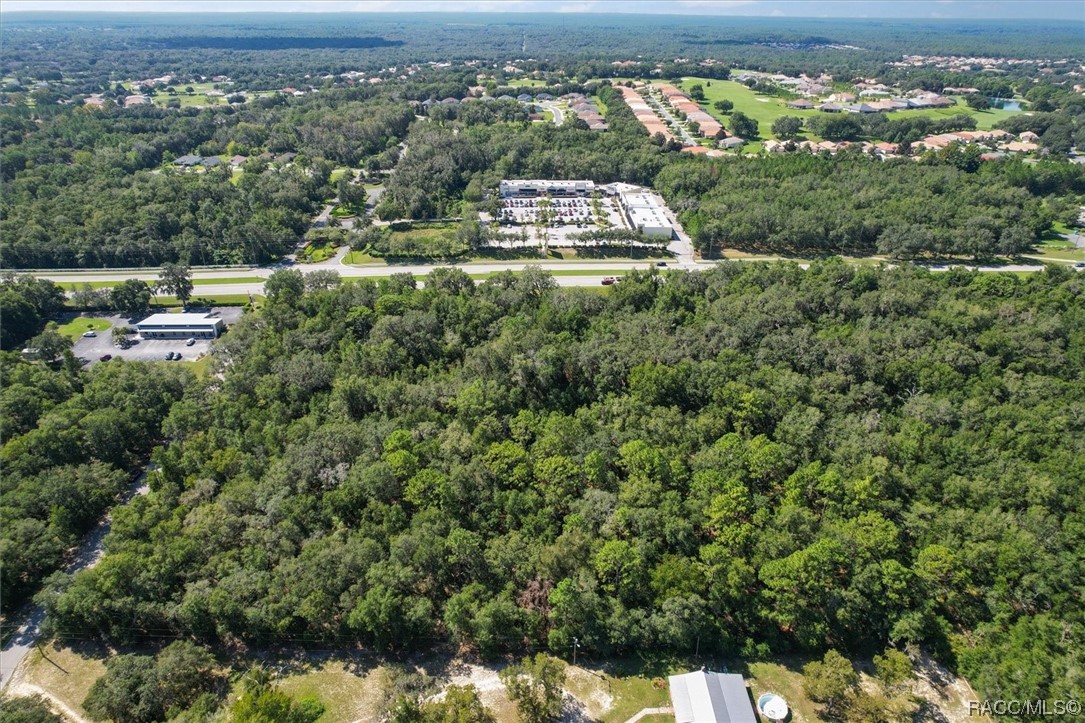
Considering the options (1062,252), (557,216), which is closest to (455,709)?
(557,216)

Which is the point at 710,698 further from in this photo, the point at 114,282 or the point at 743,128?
the point at 743,128

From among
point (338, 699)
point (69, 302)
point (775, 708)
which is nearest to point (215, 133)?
point (69, 302)

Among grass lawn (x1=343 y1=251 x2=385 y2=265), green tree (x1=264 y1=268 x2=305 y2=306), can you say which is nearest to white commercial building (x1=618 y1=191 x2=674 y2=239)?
grass lawn (x1=343 y1=251 x2=385 y2=265)

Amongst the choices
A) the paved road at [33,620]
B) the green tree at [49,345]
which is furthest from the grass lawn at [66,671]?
the green tree at [49,345]

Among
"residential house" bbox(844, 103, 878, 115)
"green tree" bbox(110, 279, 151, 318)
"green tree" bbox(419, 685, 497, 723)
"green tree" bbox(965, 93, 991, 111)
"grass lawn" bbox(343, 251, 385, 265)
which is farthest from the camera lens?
"green tree" bbox(965, 93, 991, 111)

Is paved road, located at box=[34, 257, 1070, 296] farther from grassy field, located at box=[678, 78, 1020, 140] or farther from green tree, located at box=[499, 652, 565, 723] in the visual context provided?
grassy field, located at box=[678, 78, 1020, 140]

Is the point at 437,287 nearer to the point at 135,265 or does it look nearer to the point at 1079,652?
the point at 135,265
